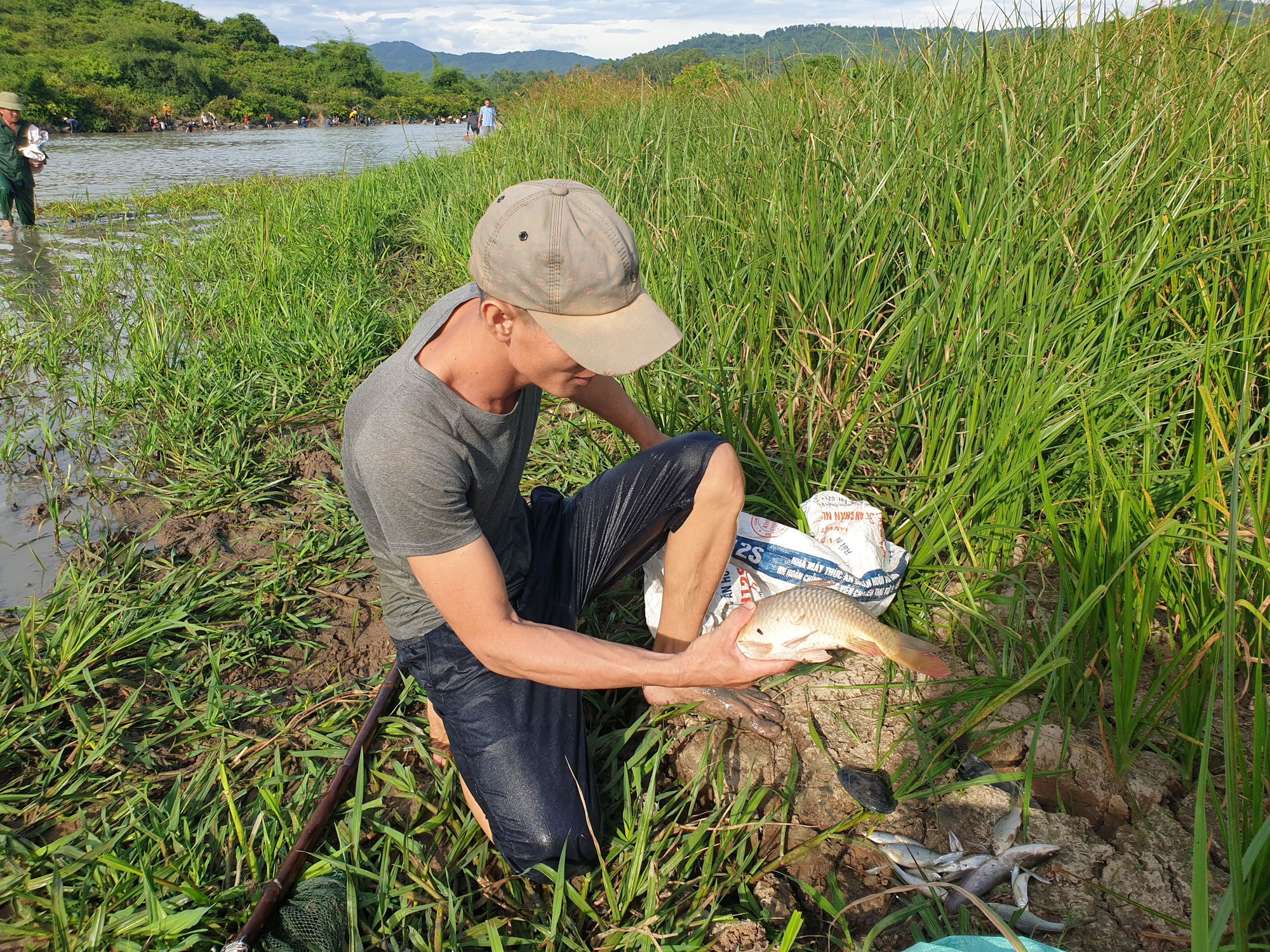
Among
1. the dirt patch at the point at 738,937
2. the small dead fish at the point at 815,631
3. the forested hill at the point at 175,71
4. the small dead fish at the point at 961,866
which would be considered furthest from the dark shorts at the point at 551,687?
the forested hill at the point at 175,71

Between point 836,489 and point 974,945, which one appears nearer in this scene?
point 974,945

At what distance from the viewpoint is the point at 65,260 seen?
7195mm

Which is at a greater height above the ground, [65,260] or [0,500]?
[65,260]

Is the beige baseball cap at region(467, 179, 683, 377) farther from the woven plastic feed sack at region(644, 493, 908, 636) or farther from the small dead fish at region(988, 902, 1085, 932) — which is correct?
the small dead fish at region(988, 902, 1085, 932)

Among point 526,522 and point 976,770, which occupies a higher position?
point 526,522

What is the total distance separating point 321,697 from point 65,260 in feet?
24.4

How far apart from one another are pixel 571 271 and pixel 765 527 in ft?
3.72

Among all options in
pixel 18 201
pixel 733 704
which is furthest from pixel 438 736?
pixel 18 201

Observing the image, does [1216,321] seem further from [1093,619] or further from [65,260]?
[65,260]

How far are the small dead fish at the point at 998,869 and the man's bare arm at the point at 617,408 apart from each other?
1.30 metres

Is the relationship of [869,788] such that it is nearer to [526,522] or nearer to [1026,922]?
[1026,922]

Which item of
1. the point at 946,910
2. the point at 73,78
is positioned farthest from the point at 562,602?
the point at 73,78

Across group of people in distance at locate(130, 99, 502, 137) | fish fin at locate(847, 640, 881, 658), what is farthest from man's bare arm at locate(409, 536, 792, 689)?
group of people in distance at locate(130, 99, 502, 137)

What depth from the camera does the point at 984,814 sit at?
167 centimetres
